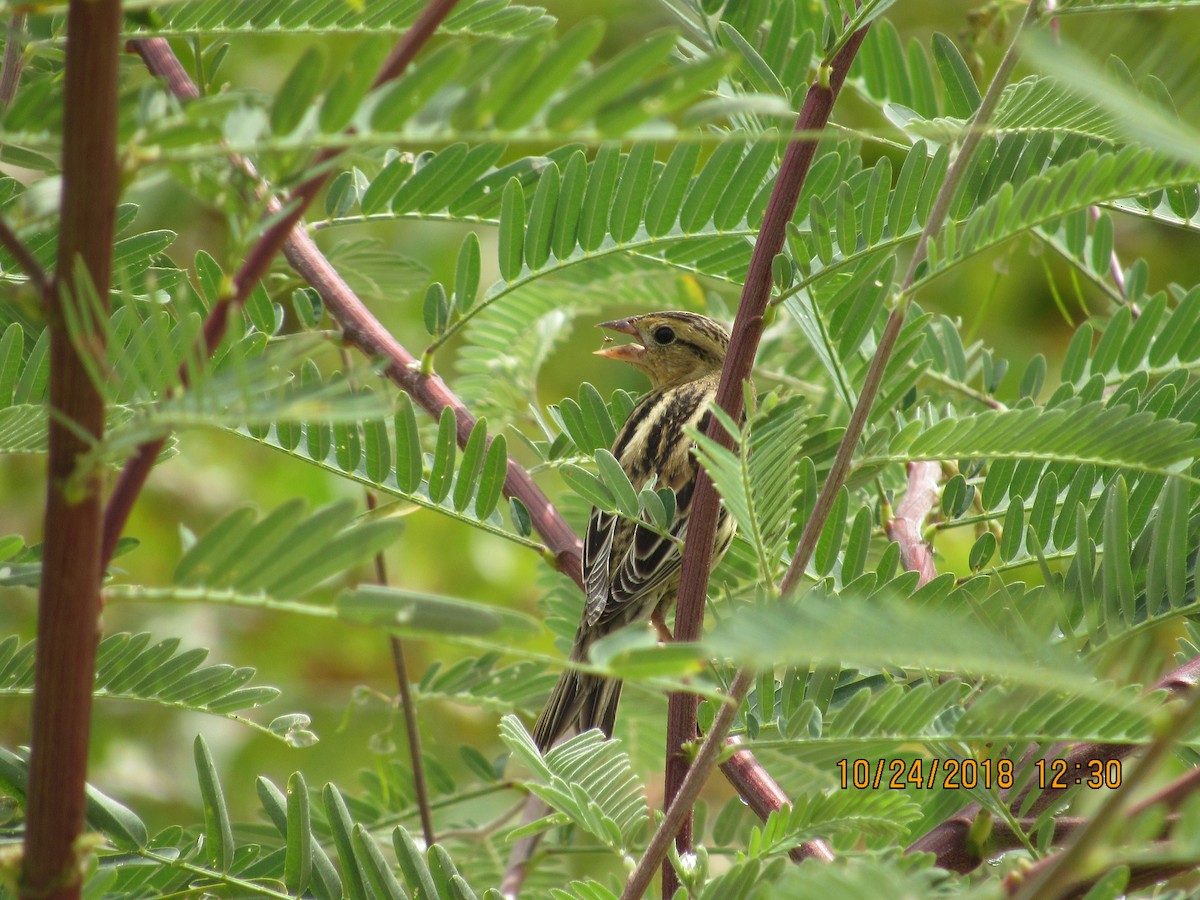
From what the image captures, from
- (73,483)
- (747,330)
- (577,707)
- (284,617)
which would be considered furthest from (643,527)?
(284,617)

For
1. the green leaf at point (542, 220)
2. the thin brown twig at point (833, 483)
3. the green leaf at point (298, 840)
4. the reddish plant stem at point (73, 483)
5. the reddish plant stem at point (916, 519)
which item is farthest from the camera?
the reddish plant stem at point (916, 519)

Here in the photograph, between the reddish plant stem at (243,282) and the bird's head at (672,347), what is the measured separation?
2.80 meters

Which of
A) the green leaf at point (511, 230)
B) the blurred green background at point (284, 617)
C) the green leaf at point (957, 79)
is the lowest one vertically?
the blurred green background at point (284, 617)

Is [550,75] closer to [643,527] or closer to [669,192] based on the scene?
[669,192]

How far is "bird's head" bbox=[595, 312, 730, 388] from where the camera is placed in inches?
158

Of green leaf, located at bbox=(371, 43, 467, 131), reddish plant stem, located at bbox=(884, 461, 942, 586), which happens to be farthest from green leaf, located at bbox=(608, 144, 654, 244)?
green leaf, located at bbox=(371, 43, 467, 131)

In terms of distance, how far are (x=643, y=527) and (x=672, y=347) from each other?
1701 mm

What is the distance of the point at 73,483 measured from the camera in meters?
0.88

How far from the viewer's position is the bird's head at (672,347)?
158 inches

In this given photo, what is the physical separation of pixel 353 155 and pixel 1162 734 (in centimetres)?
81

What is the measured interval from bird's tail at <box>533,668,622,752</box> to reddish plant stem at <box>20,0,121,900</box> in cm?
159

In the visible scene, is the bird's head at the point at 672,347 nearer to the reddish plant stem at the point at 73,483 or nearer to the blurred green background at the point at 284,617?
the blurred green background at the point at 284,617

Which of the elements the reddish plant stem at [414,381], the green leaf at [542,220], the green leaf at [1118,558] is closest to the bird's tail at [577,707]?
the reddish plant stem at [414,381]
